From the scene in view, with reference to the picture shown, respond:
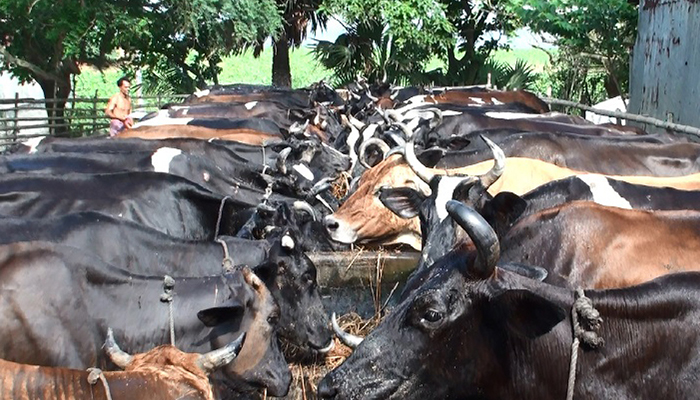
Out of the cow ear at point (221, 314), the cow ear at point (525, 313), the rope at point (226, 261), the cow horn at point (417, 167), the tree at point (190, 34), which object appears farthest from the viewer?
the tree at point (190, 34)

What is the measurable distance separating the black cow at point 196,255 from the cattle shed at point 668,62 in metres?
7.47

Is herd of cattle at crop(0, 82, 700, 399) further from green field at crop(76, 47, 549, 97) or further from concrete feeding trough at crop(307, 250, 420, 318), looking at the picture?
green field at crop(76, 47, 549, 97)

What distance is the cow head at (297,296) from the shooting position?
21.6ft

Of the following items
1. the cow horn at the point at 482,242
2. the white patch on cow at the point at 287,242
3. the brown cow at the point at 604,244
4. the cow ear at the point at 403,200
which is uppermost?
the cow horn at the point at 482,242

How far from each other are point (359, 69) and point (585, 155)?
74.8 feet

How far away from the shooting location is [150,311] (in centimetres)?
518

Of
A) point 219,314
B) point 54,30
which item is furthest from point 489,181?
point 54,30

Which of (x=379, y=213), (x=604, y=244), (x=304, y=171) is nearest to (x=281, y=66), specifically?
(x=304, y=171)

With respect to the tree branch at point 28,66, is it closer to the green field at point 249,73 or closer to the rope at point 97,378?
the rope at point 97,378

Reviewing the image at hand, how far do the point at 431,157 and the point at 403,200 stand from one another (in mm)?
2199

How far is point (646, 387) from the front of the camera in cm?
339

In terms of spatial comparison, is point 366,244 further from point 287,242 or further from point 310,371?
point 310,371

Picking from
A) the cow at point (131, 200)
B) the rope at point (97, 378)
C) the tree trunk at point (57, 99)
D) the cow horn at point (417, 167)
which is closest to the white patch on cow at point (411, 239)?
the cow horn at point (417, 167)

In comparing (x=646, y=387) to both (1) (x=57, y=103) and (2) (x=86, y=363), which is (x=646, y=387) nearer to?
(2) (x=86, y=363)
